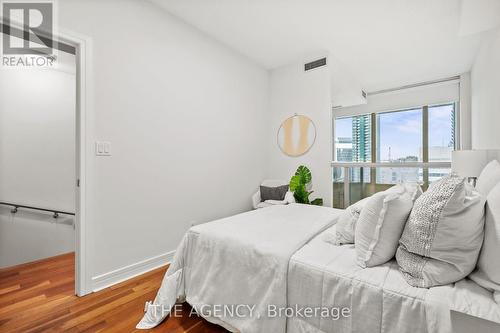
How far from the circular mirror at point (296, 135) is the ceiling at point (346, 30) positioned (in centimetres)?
101

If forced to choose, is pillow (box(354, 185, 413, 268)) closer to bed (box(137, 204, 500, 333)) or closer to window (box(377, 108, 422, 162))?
bed (box(137, 204, 500, 333))

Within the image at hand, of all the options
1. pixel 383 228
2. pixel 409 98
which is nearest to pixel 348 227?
pixel 383 228

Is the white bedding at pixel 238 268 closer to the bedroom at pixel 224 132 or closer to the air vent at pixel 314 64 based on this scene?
the bedroom at pixel 224 132

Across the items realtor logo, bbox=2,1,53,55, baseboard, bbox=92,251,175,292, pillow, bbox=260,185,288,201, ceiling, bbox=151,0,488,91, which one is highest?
ceiling, bbox=151,0,488,91

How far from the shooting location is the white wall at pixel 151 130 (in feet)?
6.83

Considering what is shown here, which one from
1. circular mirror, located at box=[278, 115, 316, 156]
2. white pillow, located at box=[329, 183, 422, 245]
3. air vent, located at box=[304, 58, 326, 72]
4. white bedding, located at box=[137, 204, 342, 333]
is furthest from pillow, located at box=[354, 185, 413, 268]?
air vent, located at box=[304, 58, 326, 72]

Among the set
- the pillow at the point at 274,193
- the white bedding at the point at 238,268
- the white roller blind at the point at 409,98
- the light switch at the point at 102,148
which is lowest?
the white bedding at the point at 238,268

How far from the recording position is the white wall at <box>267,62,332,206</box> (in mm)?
3566

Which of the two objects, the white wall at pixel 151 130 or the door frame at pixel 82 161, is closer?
the door frame at pixel 82 161

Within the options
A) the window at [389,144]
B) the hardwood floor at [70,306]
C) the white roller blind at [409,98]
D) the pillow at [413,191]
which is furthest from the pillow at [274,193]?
the white roller blind at [409,98]

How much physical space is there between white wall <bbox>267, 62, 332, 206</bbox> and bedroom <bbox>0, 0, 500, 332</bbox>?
2cm

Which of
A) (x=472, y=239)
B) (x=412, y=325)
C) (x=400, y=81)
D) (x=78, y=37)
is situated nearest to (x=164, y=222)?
(x=78, y=37)

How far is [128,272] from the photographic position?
7.47 ft

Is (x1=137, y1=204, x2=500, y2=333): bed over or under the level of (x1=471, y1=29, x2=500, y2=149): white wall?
under
